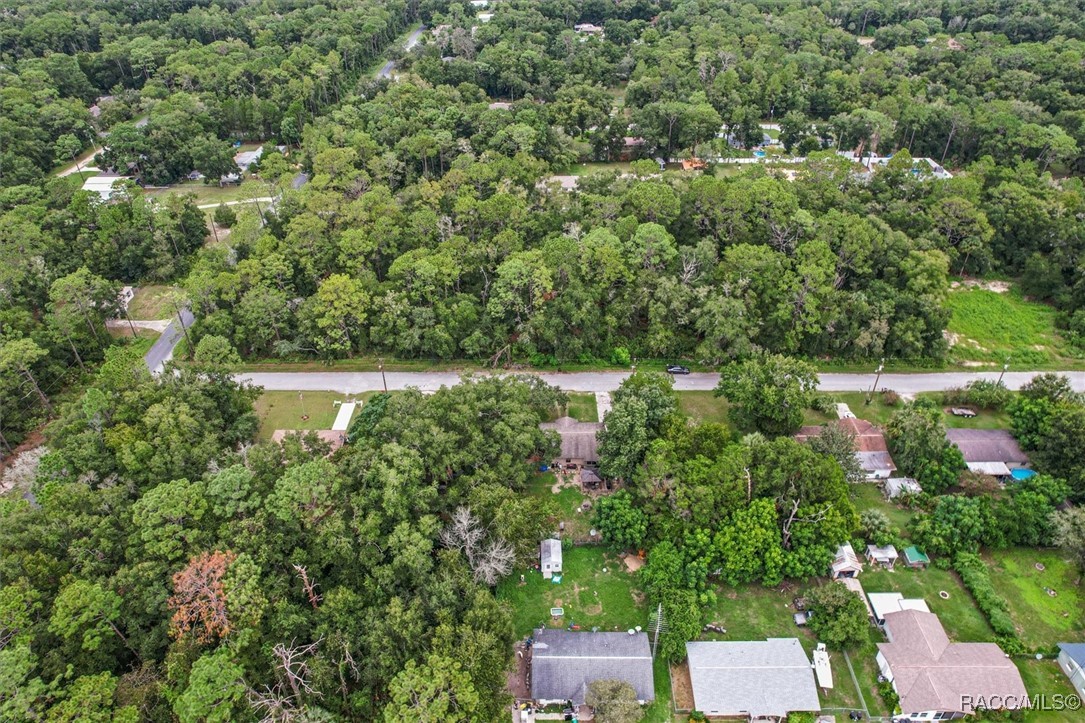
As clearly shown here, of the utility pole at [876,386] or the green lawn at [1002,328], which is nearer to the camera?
the utility pole at [876,386]

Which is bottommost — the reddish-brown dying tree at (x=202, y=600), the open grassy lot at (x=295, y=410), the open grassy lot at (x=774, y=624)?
the open grassy lot at (x=774, y=624)

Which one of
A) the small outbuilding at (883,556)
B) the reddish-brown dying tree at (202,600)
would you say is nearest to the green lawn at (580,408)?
the small outbuilding at (883,556)

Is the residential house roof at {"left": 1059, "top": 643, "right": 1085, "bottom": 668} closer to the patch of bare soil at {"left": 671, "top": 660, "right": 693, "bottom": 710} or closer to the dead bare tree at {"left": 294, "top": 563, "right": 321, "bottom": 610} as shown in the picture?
the patch of bare soil at {"left": 671, "top": 660, "right": 693, "bottom": 710}

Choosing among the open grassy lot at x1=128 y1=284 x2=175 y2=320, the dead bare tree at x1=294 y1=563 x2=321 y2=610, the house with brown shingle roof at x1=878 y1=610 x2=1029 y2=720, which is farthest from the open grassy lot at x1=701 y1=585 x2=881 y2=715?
the open grassy lot at x1=128 y1=284 x2=175 y2=320

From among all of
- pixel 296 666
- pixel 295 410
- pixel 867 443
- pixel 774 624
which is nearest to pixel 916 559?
pixel 867 443

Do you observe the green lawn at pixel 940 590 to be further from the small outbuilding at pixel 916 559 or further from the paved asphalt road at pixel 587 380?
the paved asphalt road at pixel 587 380

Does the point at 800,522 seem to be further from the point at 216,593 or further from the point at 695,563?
the point at 216,593

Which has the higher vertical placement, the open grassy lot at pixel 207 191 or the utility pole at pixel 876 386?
the open grassy lot at pixel 207 191
